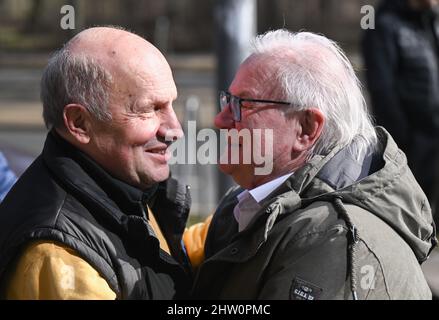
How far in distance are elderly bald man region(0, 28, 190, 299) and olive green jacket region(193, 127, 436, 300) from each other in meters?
0.23

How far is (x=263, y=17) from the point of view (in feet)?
86.5

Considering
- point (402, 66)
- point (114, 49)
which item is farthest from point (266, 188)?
point (402, 66)

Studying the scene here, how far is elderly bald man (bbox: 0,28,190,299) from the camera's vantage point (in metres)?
2.39

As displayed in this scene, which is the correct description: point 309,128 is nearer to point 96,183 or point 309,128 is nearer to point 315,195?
point 315,195

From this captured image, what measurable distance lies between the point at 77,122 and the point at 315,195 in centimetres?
75

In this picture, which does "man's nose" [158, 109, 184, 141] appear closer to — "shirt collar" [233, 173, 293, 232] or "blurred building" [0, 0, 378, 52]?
"shirt collar" [233, 173, 293, 232]

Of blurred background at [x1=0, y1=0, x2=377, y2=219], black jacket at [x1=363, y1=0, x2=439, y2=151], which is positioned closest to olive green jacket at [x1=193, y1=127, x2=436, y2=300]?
black jacket at [x1=363, y1=0, x2=439, y2=151]

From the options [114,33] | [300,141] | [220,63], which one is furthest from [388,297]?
[220,63]

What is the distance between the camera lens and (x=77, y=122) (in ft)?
8.64

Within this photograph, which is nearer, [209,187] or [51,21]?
[209,187]

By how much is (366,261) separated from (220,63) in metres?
3.41

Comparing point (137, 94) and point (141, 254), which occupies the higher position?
point (137, 94)

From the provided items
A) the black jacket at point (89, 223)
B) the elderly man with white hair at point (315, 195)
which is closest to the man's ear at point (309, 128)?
the elderly man with white hair at point (315, 195)
